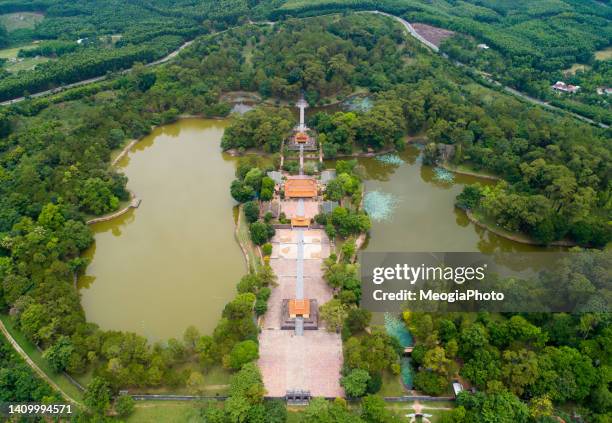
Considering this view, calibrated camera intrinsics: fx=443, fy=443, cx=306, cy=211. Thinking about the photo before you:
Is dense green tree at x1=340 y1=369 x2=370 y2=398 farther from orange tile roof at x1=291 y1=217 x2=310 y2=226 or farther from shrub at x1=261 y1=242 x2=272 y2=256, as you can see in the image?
orange tile roof at x1=291 y1=217 x2=310 y2=226

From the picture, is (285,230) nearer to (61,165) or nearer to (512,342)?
(512,342)

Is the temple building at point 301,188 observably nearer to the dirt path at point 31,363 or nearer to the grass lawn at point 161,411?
the grass lawn at point 161,411

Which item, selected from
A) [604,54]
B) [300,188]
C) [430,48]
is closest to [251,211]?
[300,188]

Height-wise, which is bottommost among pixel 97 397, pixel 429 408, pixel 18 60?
pixel 429 408

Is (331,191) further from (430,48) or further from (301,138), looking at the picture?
(430,48)

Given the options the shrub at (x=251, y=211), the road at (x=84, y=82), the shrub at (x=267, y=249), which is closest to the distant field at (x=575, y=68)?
the shrub at (x=251, y=211)

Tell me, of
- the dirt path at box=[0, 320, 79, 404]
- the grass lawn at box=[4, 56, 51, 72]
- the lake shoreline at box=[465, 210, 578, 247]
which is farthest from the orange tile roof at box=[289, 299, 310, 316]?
the grass lawn at box=[4, 56, 51, 72]

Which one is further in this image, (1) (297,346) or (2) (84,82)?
(2) (84,82)
